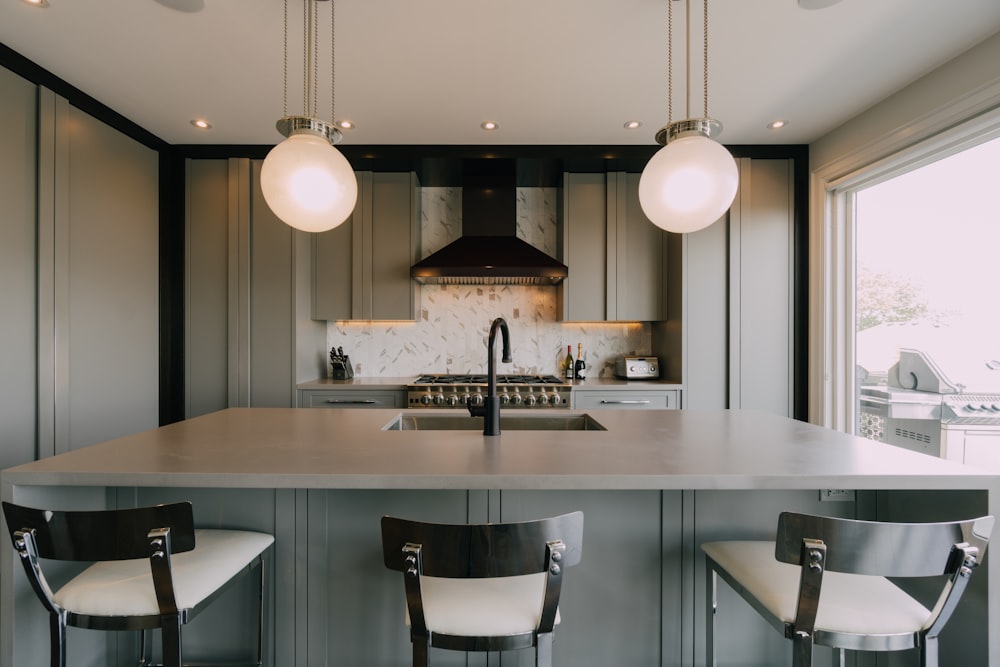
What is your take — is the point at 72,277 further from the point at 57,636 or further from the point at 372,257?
the point at 57,636

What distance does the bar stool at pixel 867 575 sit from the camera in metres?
0.94

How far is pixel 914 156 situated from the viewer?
2.43 meters

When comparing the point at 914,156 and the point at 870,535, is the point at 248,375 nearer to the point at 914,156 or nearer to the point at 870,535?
the point at 870,535

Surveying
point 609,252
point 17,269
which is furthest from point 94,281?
point 609,252

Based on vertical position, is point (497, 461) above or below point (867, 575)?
above

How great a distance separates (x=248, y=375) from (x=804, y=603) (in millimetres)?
3330

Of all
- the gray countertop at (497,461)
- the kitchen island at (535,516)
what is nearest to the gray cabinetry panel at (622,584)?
Result: the kitchen island at (535,516)

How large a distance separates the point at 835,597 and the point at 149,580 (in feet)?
5.22

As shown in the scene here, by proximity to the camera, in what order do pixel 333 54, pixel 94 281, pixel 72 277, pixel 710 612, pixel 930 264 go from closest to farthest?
pixel 710 612 < pixel 333 54 < pixel 930 264 < pixel 72 277 < pixel 94 281

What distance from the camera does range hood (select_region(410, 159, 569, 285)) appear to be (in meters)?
3.33

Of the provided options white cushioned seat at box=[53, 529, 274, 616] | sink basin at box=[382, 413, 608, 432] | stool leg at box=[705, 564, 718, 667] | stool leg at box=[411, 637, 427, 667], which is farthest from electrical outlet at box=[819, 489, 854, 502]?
white cushioned seat at box=[53, 529, 274, 616]

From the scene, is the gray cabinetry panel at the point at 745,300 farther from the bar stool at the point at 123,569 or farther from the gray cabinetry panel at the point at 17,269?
the gray cabinetry panel at the point at 17,269

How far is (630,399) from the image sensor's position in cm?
328

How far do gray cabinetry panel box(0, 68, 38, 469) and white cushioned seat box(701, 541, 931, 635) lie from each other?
2.99 m
